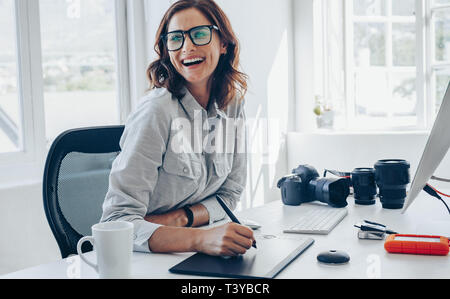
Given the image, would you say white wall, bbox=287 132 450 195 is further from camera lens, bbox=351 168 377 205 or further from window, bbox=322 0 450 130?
camera lens, bbox=351 168 377 205

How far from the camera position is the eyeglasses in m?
1.43

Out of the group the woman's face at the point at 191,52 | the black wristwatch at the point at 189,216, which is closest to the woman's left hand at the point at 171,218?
the black wristwatch at the point at 189,216

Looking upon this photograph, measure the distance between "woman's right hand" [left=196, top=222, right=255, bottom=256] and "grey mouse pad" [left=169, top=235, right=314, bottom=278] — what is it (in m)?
0.01

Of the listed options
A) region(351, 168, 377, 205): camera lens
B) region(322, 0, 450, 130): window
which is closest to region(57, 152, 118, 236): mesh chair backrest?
region(351, 168, 377, 205): camera lens

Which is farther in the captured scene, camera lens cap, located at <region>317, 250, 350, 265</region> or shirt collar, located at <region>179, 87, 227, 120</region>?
shirt collar, located at <region>179, 87, 227, 120</region>

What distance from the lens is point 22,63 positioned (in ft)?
7.54

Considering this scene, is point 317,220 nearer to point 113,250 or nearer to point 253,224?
point 253,224

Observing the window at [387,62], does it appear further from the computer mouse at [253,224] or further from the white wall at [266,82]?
the computer mouse at [253,224]

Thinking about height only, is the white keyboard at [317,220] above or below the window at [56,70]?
below

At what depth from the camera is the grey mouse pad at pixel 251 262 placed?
0.93 metres

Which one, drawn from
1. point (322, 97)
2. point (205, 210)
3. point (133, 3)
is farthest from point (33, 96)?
point (322, 97)

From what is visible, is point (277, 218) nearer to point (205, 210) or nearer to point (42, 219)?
point (205, 210)

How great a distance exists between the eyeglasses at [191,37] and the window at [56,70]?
3.73 ft

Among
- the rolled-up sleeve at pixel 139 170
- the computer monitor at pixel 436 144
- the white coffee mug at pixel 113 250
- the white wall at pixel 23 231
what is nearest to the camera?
the white coffee mug at pixel 113 250
